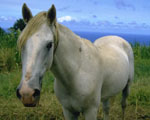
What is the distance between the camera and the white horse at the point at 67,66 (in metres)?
1.84

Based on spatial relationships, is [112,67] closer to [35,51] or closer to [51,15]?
[51,15]

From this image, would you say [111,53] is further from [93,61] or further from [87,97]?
[87,97]

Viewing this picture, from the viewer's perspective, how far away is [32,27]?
199 centimetres

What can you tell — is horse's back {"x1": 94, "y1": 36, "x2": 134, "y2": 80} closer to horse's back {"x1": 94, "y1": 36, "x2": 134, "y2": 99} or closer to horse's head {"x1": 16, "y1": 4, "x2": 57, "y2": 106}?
horse's back {"x1": 94, "y1": 36, "x2": 134, "y2": 99}

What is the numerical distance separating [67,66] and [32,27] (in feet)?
2.00

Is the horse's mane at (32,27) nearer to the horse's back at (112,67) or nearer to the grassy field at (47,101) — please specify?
the horse's back at (112,67)

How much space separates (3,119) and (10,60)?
146 inches

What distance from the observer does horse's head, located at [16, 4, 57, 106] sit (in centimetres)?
178

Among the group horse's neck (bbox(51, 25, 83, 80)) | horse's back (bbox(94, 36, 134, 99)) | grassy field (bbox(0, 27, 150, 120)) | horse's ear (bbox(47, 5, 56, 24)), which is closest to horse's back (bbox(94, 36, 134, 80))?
horse's back (bbox(94, 36, 134, 99))

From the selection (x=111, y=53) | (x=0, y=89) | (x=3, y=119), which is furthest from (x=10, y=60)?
(x=111, y=53)

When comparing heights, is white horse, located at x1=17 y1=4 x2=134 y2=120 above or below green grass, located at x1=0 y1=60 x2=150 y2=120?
above

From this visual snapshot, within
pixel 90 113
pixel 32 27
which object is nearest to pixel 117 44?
pixel 90 113

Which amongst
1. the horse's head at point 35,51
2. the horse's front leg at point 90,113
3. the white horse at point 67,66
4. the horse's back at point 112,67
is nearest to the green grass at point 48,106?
Answer: the horse's back at point 112,67

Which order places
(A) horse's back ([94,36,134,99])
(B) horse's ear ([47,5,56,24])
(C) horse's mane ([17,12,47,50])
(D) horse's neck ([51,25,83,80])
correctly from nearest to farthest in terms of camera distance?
(C) horse's mane ([17,12,47,50]) → (B) horse's ear ([47,5,56,24]) → (D) horse's neck ([51,25,83,80]) → (A) horse's back ([94,36,134,99])
